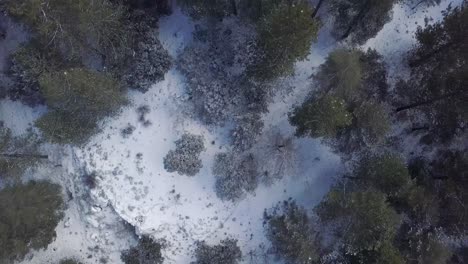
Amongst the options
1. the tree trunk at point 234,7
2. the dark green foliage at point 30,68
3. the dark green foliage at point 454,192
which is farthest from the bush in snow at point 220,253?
the tree trunk at point 234,7

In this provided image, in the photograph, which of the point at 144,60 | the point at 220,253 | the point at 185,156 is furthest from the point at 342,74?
the point at 220,253

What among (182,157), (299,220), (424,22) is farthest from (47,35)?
(424,22)

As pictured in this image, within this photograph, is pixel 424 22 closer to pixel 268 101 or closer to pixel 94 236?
pixel 268 101

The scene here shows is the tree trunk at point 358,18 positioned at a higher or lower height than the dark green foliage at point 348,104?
higher

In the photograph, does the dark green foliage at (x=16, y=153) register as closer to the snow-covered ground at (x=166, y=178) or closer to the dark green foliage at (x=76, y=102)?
the snow-covered ground at (x=166, y=178)

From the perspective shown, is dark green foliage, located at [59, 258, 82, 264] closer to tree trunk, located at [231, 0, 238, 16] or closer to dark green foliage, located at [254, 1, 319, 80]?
dark green foliage, located at [254, 1, 319, 80]

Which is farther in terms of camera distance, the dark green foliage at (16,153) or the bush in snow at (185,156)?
the bush in snow at (185,156)
